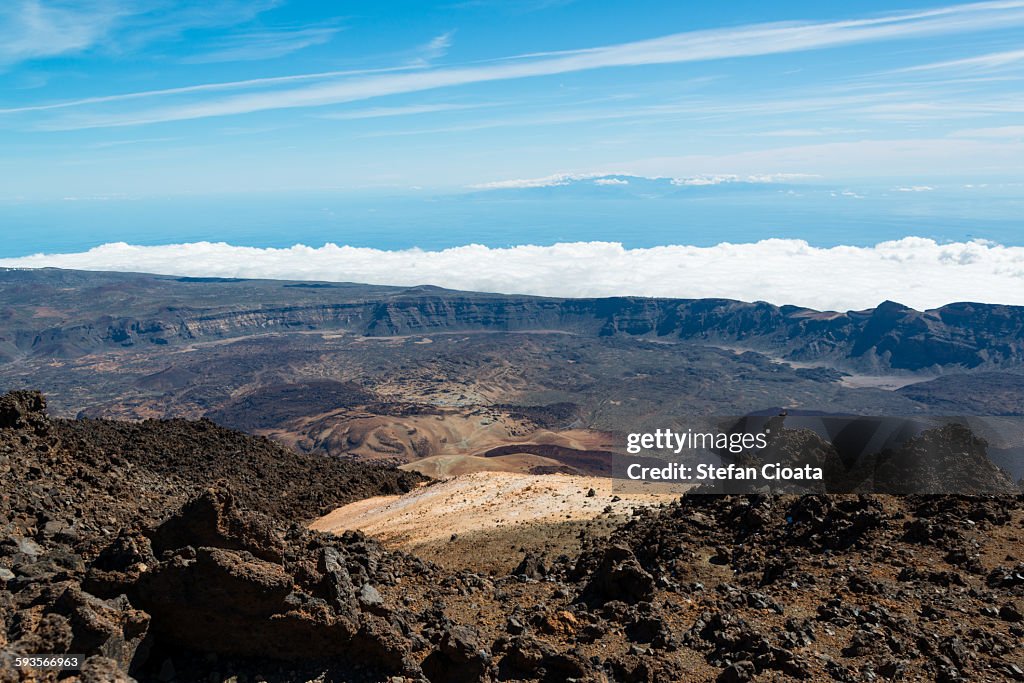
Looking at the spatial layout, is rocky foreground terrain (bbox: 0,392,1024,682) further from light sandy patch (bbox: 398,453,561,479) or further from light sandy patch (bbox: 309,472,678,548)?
light sandy patch (bbox: 398,453,561,479)

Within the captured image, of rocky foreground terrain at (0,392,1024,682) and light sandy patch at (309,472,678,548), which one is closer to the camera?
rocky foreground terrain at (0,392,1024,682)

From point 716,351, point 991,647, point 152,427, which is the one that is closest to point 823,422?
point 991,647

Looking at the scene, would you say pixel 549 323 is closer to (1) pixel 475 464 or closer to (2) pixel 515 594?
(1) pixel 475 464

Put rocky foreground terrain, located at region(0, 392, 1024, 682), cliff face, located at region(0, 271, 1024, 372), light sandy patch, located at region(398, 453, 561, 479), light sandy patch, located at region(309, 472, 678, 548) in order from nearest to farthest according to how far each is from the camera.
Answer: rocky foreground terrain, located at region(0, 392, 1024, 682) → light sandy patch, located at region(309, 472, 678, 548) → light sandy patch, located at region(398, 453, 561, 479) → cliff face, located at region(0, 271, 1024, 372)

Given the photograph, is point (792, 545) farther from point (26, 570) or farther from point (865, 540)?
point (26, 570)

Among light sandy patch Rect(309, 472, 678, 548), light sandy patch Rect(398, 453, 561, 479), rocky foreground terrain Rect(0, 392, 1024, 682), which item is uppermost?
rocky foreground terrain Rect(0, 392, 1024, 682)

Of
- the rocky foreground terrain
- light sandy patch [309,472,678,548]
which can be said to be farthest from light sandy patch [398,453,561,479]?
the rocky foreground terrain

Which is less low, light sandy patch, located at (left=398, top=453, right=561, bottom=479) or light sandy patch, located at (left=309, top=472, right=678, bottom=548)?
light sandy patch, located at (left=309, top=472, right=678, bottom=548)
